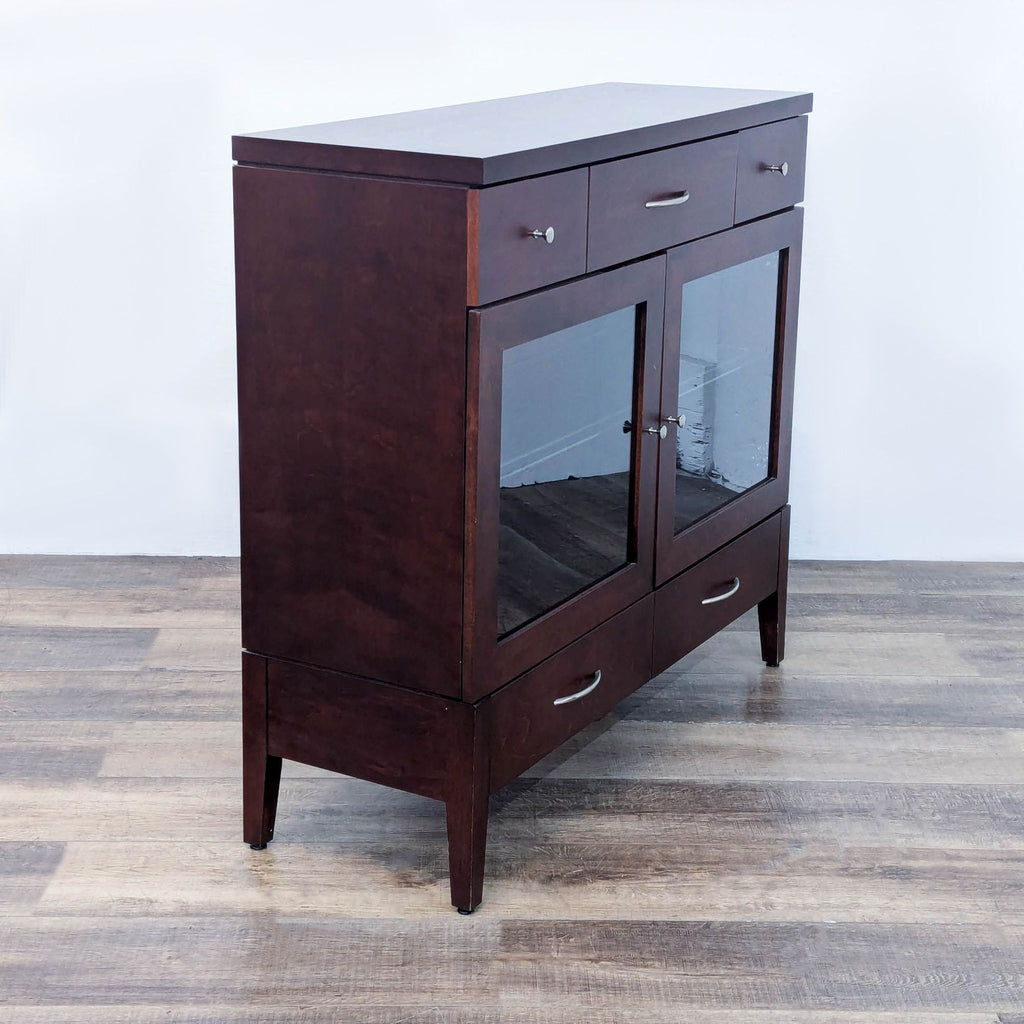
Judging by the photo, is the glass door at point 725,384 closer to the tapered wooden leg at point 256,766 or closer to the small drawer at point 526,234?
the small drawer at point 526,234

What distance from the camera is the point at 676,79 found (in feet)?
8.82

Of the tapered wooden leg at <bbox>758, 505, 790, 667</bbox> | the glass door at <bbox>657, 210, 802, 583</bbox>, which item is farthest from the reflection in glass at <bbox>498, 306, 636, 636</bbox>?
the tapered wooden leg at <bbox>758, 505, 790, 667</bbox>

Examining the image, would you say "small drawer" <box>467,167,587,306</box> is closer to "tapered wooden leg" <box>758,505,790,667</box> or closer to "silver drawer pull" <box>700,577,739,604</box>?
"silver drawer pull" <box>700,577,739,604</box>

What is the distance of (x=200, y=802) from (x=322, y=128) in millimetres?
901

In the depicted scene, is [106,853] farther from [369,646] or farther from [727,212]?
[727,212]

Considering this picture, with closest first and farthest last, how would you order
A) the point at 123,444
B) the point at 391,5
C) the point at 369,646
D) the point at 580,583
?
1. the point at 369,646
2. the point at 580,583
3. the point at 391,5
4. the point at 123,444

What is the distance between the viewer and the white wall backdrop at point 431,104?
8.69ft

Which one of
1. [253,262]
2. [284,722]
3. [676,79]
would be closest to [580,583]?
[284,722]

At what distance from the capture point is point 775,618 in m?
2.38

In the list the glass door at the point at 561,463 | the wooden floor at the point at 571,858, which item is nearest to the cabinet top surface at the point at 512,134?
the glass door at the point at 561,463

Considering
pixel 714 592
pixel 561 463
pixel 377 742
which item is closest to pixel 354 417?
pixel 561 463

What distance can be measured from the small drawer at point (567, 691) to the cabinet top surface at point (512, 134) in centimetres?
59

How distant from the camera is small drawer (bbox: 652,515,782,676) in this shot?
2037 mm

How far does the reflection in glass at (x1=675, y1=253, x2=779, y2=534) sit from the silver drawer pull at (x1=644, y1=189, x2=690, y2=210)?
0.12m
